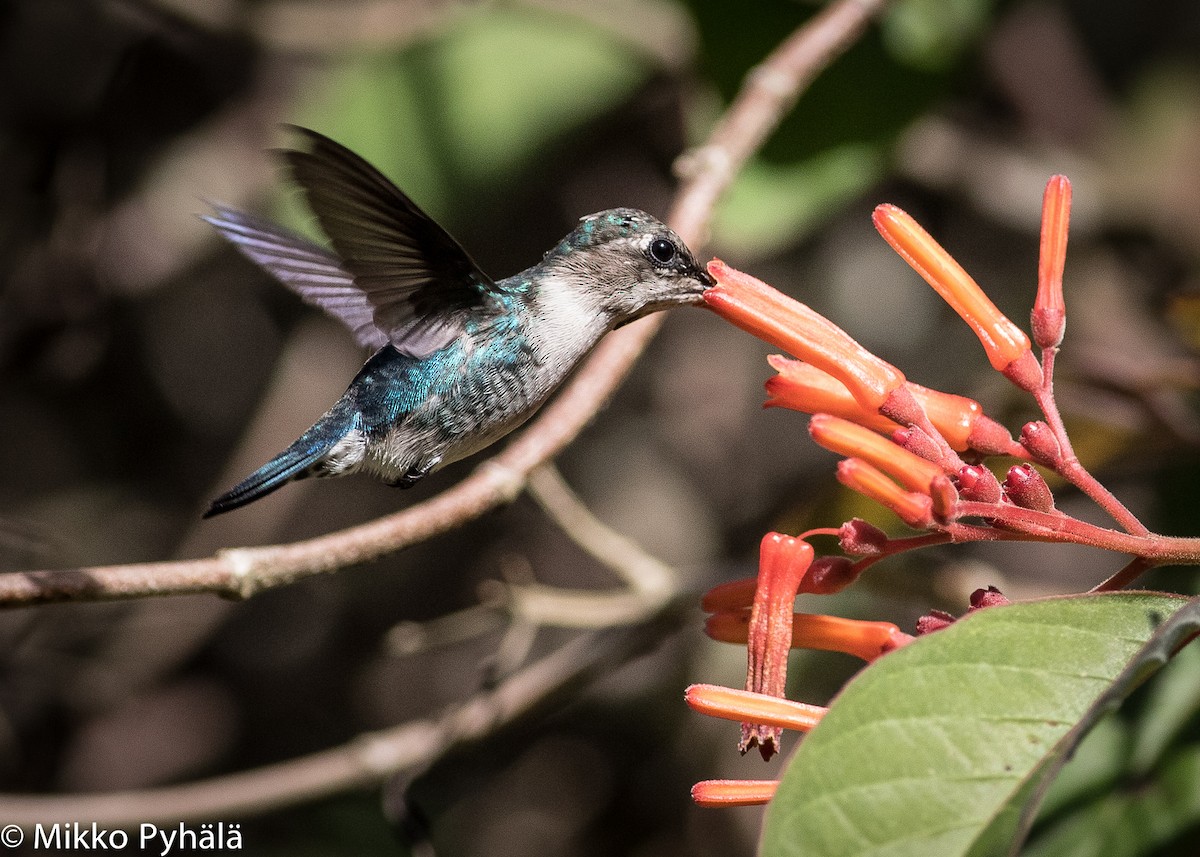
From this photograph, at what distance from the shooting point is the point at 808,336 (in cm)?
171

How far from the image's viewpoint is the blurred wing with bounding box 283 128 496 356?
193 centimetres

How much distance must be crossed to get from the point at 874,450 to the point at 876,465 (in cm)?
3

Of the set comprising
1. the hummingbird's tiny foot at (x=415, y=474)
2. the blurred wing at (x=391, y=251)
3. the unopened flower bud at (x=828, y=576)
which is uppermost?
the blurred wing at (x=391, y=251)

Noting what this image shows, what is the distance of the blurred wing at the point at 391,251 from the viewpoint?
1927 mm

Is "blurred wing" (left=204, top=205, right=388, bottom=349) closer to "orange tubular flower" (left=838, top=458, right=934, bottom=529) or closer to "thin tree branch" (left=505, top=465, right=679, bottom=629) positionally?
"thin tree branch" (left=505, top=465, right=679, bottom=629)

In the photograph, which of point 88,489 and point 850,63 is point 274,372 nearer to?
point 88,489

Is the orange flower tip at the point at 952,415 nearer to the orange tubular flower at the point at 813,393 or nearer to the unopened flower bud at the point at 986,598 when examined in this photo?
the orange tubular flower at the point at 813,393

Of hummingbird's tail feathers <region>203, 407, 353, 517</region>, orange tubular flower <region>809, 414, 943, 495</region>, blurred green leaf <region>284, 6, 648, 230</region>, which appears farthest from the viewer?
blurred green leaf <region>284, 6, 648, 230</region>

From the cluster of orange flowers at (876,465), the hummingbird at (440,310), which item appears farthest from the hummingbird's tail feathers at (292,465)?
the cluster of orange flowers at (876,465)

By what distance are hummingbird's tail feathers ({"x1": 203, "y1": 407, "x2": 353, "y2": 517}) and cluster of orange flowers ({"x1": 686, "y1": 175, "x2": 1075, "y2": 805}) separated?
2.50ft

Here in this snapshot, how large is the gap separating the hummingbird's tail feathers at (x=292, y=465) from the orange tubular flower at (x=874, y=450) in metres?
0.93

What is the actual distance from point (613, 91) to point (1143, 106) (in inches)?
92.6

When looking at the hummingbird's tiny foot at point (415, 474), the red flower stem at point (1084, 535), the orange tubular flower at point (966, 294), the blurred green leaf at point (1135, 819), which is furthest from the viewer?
the hummingbird's tiny foot at point (415, 474)

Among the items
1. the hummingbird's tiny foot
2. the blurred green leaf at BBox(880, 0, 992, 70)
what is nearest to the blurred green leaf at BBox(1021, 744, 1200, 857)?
the hummingbird's tiny foot
